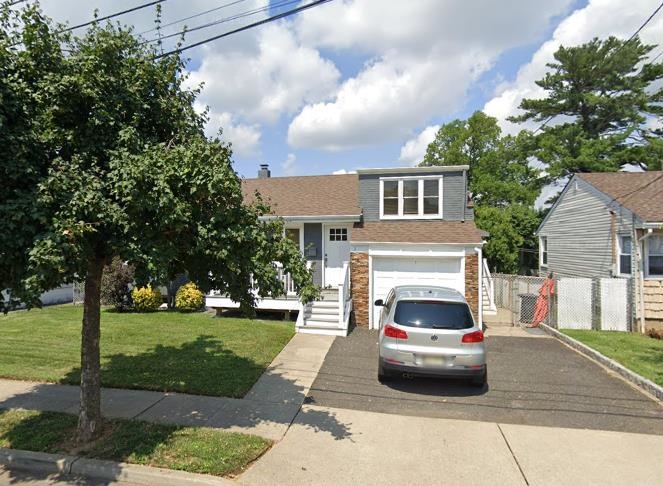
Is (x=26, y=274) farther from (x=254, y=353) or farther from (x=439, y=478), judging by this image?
(x=254, y=353)

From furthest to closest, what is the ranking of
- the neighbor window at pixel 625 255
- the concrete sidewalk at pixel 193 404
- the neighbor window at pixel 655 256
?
1. the neighbor window at pixel 625 255
2. the neighbor window at pixel 655 256
3. the concrete sidewalk at pixel 193 404

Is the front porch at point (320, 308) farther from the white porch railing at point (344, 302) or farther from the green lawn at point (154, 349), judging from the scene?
the green lawn at point (154, 349)

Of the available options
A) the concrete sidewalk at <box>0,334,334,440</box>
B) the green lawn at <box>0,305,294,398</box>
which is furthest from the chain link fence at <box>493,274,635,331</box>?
the concrete sidewalk at <box>0,334,334,440</box>

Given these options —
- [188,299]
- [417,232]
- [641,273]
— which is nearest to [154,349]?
[188,299]

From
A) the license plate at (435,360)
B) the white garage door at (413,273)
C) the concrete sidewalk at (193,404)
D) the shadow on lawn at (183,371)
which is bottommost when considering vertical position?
the concrete sidewalk at (193,404)

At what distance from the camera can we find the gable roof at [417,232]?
12.4 meters

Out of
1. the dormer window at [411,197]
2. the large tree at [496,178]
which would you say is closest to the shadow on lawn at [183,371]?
the dormer window at [411,197]

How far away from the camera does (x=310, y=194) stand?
16.6 m

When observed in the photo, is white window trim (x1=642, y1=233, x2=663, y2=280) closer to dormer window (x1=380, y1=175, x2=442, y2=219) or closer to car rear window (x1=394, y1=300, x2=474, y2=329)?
dormer window (x1=380, y1=175, x2=442, y2=219)

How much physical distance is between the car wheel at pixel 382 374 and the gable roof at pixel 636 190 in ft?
33.4

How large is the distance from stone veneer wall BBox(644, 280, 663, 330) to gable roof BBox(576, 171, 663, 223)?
1.86 m

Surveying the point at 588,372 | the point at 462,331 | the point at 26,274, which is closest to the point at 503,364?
the point at 588,372

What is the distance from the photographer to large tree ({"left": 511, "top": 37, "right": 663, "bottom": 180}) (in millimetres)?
26453

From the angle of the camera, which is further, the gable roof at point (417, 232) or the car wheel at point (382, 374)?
the gable roof at point (417, 232)
